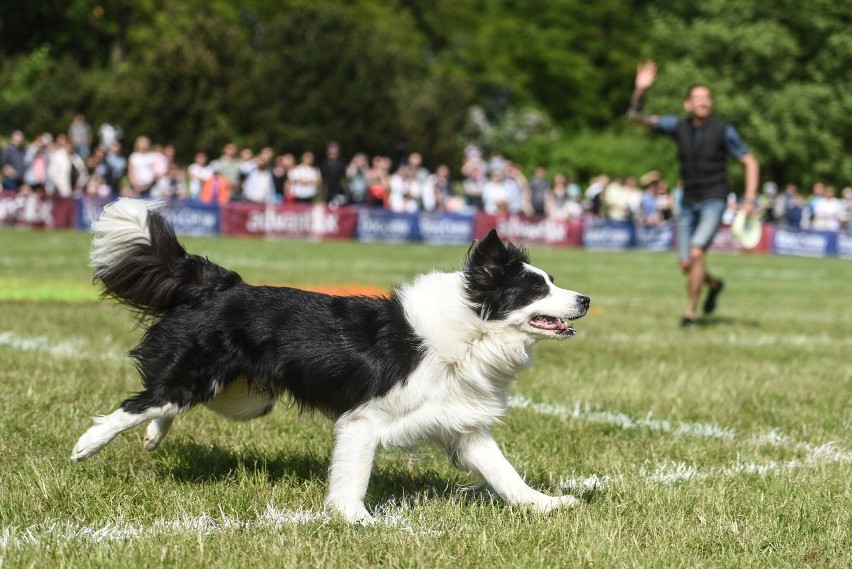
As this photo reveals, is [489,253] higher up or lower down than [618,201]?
higher up

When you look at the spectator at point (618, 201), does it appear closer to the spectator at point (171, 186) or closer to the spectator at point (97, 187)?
→ the spectator at point (171, 186)

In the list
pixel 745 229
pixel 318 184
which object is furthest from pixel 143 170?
pixel 745 229

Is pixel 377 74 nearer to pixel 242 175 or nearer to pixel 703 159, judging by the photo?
pixel 242 175

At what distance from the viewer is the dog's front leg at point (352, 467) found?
433 cm

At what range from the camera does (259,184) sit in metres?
27.2

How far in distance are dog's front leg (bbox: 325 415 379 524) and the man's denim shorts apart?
7.43 meters

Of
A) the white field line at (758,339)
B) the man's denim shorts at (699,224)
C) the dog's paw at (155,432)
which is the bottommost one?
the white field line at (758,339)

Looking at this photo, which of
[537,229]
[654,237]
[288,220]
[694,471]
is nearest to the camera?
[694,471]

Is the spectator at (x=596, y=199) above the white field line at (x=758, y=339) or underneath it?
above

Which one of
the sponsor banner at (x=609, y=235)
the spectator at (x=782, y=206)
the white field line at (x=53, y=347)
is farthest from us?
the spectator at (x=782, y=206)

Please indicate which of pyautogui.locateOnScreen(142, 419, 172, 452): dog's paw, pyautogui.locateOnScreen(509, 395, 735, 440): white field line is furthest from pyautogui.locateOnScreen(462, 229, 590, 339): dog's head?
pyautogui.locateOnScreen(509, 395, 735, 440): white field line

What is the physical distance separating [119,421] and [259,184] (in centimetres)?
2299

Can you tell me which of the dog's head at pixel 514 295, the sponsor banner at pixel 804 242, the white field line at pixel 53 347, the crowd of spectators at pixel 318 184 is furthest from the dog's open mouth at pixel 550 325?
the sponsor banner at pixel 804 242

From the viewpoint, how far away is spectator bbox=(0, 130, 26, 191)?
81.0 feet
